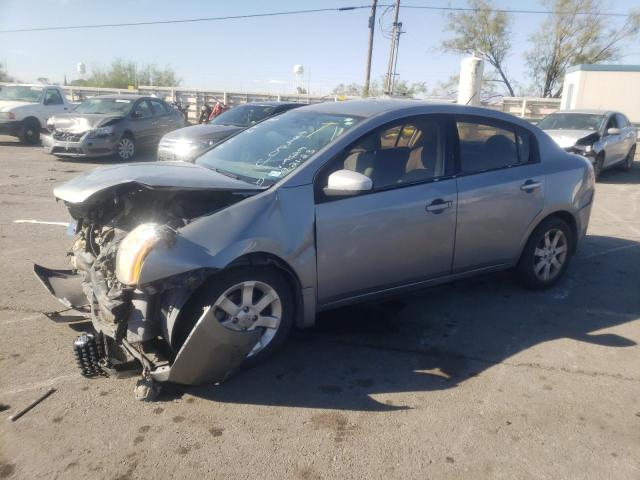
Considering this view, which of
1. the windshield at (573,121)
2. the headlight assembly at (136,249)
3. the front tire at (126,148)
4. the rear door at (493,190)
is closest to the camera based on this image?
the headlight assembly at (136,249)

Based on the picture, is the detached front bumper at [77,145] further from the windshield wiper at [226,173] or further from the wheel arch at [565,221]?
the wheel arch at [565,221]

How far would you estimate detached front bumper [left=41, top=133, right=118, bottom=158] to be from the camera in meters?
13.3

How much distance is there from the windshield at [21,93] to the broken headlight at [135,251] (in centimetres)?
1659

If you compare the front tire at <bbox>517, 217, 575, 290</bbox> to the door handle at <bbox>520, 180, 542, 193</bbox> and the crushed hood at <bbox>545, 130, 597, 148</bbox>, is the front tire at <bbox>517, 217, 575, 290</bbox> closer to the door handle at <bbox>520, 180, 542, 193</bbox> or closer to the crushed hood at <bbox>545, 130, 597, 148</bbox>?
the door handle at <bbox>520, 180, 542, 193</bbox>

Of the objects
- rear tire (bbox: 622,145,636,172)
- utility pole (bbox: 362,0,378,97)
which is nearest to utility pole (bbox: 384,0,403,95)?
utility pole (bbox: 362,0,378,97)

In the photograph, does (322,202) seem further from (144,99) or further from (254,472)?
(144,99)

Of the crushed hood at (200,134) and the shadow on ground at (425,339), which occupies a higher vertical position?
the crushed hood at (200,134)

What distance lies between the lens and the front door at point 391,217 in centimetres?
367

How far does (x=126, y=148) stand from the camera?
1415 centimetres

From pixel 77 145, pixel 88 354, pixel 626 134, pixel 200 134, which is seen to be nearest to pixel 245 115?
pixel 200 134

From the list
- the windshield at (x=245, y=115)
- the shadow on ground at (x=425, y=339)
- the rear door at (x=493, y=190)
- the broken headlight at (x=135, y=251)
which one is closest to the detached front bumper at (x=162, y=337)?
the broken headlight at (x=135, y=251)

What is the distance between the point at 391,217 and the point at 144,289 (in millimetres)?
1783

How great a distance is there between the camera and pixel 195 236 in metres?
3.14

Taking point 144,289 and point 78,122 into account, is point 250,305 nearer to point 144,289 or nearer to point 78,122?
point 144,289
